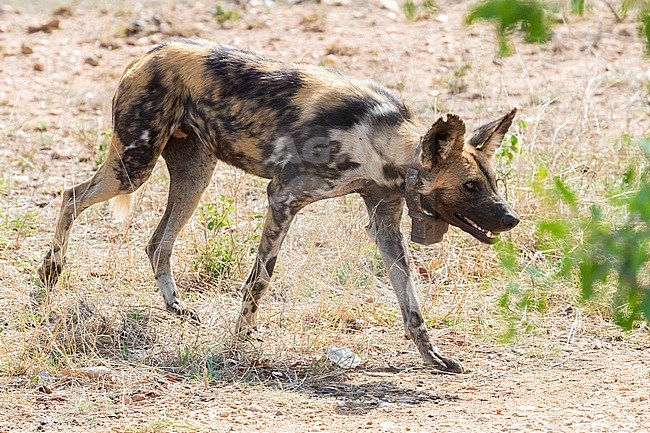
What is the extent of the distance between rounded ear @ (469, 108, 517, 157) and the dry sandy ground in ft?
1.95

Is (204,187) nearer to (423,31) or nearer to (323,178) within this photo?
(323,178)

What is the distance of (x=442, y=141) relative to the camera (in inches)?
175

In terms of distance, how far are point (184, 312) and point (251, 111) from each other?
1037mm

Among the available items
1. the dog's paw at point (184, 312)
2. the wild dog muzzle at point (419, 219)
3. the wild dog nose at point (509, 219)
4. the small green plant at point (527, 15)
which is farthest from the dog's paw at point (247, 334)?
the small green plant at point (527, 15)

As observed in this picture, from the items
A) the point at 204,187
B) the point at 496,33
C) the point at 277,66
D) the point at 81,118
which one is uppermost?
the point at 496,33

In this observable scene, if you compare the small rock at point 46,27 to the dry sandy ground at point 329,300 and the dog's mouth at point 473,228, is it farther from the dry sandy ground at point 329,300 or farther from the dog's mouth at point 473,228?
the dog's mouth at point 473,228

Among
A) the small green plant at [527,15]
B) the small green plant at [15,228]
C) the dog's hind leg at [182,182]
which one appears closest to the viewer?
the small green plant at [527,15]

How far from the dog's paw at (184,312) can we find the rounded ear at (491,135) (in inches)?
61.7

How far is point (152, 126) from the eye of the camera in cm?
513

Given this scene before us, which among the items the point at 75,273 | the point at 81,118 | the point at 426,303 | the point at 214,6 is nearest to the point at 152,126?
the point at 75,273

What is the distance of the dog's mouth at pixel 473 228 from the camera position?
15.0 ft

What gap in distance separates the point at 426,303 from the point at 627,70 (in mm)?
4346

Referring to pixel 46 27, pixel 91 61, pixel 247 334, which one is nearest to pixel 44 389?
pixel 247 334

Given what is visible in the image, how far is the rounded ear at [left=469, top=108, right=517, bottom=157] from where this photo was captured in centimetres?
466
